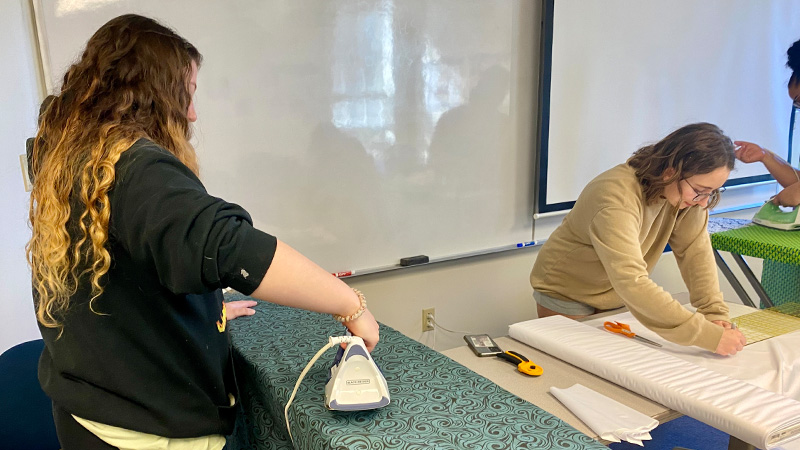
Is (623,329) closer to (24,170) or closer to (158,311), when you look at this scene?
(158,311)

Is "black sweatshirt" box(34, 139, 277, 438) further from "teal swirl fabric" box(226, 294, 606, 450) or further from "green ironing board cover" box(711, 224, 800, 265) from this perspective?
"green ironing board cover" box(711, 224, 800, 265)

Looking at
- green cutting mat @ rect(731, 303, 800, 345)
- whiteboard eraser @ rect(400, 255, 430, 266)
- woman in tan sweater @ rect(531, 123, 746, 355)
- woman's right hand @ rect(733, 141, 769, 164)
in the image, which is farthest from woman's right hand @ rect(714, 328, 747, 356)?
whiteboard eraser @ rect(400, 255, 430, 266)

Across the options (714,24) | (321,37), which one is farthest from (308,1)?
(714,24)

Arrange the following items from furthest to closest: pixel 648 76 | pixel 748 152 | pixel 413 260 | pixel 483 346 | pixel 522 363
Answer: pixel 648 76 < pixel 413 260 < pixel 748 152 < pixel 483 346 < pixel 522 363

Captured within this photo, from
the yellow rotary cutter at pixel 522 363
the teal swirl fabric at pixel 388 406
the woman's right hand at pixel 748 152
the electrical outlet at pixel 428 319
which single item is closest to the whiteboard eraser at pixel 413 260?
the electrical outlet at pixel 428 319

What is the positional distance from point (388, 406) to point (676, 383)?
66 cm

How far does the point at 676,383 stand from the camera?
1193mm

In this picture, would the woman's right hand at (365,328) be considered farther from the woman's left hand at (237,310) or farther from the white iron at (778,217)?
the white iron at (778,217)

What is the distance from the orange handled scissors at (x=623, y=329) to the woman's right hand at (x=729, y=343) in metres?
0.14

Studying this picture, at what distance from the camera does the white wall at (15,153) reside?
1633 millimetres

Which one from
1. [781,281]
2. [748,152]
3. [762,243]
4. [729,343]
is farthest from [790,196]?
[729,343]

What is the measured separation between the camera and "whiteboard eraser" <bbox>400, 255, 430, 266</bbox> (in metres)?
2.38

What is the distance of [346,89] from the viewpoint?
7.00 ft

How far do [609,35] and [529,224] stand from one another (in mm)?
947
